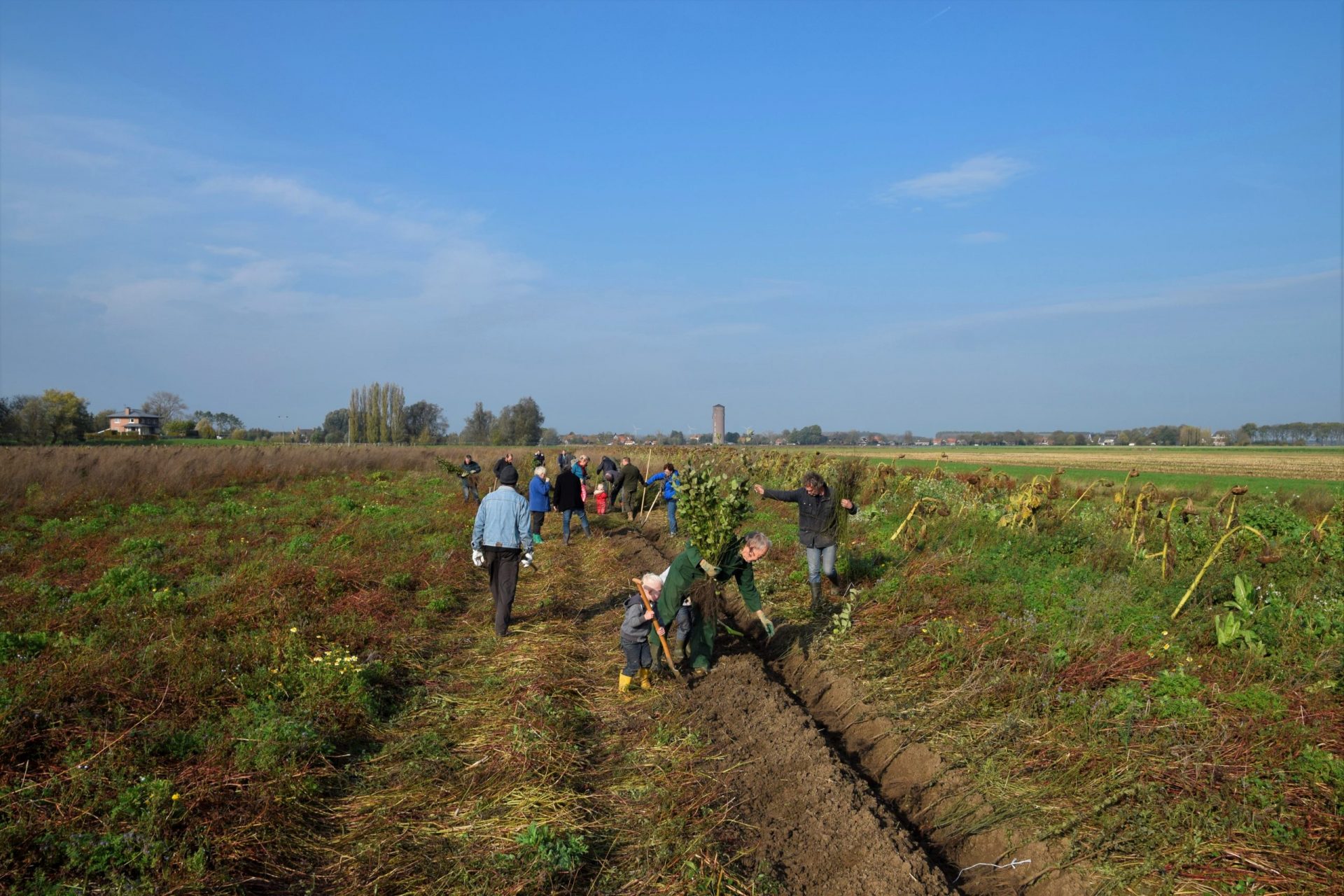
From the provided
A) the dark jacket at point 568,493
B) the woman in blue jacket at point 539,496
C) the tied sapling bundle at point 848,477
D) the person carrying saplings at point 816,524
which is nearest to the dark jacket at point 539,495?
the woman in blue jacket at point 539,496

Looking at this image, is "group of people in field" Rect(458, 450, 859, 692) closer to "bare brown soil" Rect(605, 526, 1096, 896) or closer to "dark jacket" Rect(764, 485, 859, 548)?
"dark jacket" Rect(764, 485, 859, 548)

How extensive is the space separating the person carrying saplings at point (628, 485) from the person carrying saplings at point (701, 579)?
37.2 ft

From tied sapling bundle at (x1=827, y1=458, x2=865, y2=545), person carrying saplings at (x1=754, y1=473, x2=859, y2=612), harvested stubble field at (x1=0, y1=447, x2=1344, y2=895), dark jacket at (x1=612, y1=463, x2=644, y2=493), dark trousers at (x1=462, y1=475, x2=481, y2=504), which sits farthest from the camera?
dark trousers at (x1=462, y1=475, x2=481, y2=504)

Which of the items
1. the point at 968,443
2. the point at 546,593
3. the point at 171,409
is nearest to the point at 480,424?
the point at 171,409

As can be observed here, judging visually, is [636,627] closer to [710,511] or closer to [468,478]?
[710,511]

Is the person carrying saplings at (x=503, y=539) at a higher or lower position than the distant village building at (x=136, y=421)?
lower

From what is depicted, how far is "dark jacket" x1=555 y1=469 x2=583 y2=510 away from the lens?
591 inches

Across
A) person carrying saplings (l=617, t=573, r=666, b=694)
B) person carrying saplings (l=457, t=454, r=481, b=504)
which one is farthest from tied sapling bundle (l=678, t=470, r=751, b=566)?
person carrying saplings (l=457, t=454, r=481, b=504)

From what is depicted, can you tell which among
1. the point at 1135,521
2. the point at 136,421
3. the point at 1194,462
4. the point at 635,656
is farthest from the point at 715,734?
the point at 136,421

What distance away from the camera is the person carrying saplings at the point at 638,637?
6727 millimetres

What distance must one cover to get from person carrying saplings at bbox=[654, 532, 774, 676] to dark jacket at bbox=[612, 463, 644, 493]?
11294 millimetres

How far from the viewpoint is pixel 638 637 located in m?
6.73

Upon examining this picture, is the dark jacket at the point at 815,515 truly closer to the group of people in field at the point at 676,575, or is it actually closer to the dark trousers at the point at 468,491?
the group of people in field at the point at 676,575

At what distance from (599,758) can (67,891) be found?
9.96 feet
